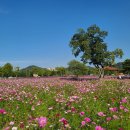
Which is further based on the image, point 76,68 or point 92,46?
point 76,68

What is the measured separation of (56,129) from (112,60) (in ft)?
135

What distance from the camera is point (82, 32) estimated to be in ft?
149

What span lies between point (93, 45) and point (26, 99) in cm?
3488

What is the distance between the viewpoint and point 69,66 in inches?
3369

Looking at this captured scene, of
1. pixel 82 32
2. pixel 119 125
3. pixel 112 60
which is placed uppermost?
pixel 82 32

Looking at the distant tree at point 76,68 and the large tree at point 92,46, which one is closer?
the large tree at point 92,46

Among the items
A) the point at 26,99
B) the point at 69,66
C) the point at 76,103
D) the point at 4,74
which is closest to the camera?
the point at 76,103

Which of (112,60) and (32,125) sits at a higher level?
(112,60)

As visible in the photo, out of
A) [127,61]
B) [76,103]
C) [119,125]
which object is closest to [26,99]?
[76,103]

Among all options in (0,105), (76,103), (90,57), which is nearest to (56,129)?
(76,103)

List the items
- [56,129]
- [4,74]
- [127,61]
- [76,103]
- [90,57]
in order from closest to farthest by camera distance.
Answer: [56,129] < [76,103] < [90,57] < [4,74] < [127,61]

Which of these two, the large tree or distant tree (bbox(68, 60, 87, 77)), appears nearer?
the large tree

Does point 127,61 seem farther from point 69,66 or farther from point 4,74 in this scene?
point 4,74

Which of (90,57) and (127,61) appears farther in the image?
(127,61)
